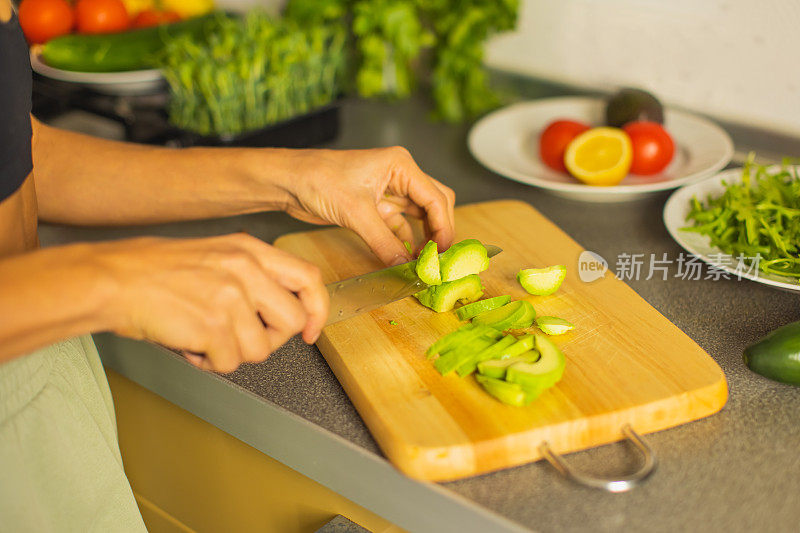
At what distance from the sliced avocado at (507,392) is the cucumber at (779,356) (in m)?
0.32

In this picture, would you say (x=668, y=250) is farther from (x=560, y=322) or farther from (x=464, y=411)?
(x=464, y=411)

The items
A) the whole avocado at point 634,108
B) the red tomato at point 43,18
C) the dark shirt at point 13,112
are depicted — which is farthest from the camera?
the red tomato at point 43,18

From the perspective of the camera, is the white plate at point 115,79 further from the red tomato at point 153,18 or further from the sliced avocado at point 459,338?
the sliced avocado at point 459,338

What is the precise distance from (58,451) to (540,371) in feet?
1.92

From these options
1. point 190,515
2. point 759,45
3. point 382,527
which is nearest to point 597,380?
point 382,527

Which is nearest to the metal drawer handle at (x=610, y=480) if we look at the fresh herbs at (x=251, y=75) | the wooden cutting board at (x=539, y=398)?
the wooden cutting board at (x=539, y=398)

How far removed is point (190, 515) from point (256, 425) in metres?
0.36

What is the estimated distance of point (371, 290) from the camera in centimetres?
102

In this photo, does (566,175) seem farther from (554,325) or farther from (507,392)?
(507,392)

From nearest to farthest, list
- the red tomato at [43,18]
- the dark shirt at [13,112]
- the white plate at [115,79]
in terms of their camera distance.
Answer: the dark shirt at [13,112] → the white plate at [115,79] → the red tomato at [43,18]

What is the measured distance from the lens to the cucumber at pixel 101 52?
1.72 metres

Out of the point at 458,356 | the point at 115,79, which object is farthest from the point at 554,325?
the point at 115,79

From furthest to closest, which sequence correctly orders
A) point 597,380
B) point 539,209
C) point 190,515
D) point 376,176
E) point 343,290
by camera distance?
point 539,209 < point 190,515 < point 376,176 < point 343,290 < point 597,380

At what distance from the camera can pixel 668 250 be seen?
1.27 metres
